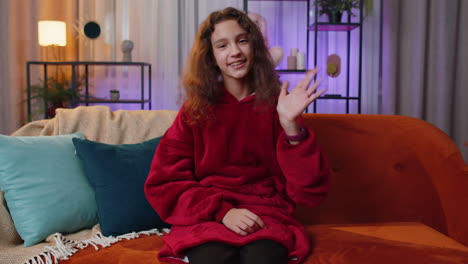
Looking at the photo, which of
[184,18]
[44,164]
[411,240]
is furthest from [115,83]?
[411,240]

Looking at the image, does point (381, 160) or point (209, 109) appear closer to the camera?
point (209, 109)

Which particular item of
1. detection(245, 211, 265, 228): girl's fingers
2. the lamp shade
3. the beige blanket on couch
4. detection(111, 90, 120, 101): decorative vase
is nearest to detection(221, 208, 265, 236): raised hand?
detection(245, 211, 265, 228): girl's fingers

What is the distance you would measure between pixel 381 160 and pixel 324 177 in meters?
0.47

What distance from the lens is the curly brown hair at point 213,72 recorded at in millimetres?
1401

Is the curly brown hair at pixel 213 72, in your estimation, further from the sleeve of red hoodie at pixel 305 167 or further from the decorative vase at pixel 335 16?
the decorative vase at pixel 335 16

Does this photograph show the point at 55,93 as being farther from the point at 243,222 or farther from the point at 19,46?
the point at 243,222

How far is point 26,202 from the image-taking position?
1358 millimetres

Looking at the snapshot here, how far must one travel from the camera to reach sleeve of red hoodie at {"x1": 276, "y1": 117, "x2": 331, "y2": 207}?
4.00 ft

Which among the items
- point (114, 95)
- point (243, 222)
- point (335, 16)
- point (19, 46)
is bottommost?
point (243, 222)

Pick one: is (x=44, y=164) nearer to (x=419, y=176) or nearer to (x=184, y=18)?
(x=419, y=176)

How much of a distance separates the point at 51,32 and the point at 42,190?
8.45 feet

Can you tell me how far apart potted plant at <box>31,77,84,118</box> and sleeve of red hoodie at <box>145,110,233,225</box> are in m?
2.45

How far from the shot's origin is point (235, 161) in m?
1.37

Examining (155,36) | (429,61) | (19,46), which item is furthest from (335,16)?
(19,46)
